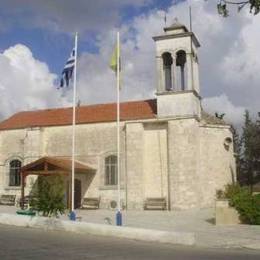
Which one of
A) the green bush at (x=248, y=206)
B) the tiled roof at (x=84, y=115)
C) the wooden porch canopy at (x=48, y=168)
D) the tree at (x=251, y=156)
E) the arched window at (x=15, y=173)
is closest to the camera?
the green bush at (x=248, y=206)

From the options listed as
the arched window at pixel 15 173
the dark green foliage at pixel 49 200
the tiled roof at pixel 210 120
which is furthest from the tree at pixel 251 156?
the dark green foliage at pixel 49 200

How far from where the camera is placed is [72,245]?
1313cm

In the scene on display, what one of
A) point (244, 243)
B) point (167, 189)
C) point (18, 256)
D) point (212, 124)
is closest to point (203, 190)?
point (167, 189)

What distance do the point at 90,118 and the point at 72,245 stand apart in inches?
811

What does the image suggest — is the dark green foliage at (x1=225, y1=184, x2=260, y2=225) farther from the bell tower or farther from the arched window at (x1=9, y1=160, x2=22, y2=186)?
the arched window at (x1=9, y1=160, x2=22, y2=186)

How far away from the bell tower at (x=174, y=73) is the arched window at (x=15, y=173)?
11258mm

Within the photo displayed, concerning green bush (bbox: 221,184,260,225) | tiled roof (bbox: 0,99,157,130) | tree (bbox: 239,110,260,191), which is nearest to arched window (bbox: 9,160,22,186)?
tiled roof (bbox: 0,99,157,130)

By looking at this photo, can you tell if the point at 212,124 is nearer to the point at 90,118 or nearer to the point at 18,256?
the point at 90,118

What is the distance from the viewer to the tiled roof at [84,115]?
107 ft

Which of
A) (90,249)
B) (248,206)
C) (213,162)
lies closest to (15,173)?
(213,162)

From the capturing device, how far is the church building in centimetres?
2995

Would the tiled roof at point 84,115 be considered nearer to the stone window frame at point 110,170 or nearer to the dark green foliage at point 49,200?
the stone window frame at point 110,170

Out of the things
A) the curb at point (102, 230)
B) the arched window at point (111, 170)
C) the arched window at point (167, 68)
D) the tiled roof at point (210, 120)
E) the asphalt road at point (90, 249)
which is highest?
the arched window at point (167, 68)

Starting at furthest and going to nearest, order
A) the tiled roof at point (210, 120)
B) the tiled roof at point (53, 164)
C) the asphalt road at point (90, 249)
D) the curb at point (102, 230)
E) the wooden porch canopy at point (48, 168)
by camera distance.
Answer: the tiled roof at point (210, 120) < the tiled roof at point (53, 164) < the wooden porch canopy at point (48, 168) < the curb at point (102, 230) < the asphalt road at point (90, 249)
